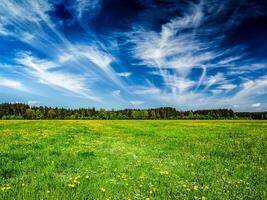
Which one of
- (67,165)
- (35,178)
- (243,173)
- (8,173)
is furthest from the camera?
(67,165)

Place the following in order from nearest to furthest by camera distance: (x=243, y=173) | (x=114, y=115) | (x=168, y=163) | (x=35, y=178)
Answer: (x=35, y=178) < (x=243, y=173) < (x=168, y=163) < (x=114, y=115)

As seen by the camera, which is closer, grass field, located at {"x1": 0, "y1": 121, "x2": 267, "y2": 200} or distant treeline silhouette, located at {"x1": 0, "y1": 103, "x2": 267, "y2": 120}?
grass field, located at {"x1": 0, "y1": 121, "x2": 267, "y2": 200}

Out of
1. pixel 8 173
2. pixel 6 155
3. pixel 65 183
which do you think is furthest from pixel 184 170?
pixel 6 155

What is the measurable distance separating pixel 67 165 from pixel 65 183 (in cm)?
294

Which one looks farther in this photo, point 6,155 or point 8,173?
point 6,155

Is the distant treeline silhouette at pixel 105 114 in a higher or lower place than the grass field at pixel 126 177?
higher

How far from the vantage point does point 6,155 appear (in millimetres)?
12414

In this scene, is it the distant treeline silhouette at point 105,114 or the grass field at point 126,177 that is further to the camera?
the distant treeline silhouette at point 105,114

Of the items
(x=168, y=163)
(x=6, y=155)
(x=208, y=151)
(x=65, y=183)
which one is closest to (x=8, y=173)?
(x=65, y=183)

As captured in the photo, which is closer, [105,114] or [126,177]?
[126,177]

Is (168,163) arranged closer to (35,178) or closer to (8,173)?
(35,178)

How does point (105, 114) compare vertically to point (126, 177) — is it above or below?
above

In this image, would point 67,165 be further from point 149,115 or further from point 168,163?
point 149,115

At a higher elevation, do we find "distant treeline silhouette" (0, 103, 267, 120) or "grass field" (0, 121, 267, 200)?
"distant treeline silhouette" (0, 103, 267, 120)
